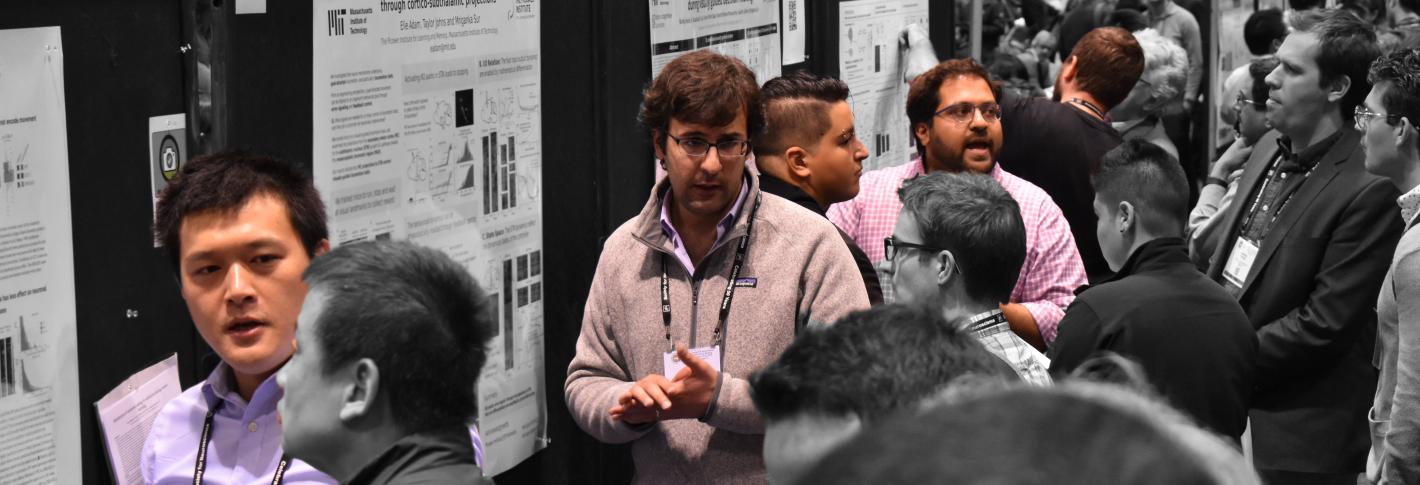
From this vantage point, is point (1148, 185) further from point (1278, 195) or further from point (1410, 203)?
point (1278, 195)

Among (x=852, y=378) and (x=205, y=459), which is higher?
(x=852, y=378)

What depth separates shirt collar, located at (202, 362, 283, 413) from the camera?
7.83 feet

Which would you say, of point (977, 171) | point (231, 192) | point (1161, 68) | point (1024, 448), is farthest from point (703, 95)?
point (1161, 68)

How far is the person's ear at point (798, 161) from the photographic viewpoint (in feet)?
12.8

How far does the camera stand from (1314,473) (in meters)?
4.38

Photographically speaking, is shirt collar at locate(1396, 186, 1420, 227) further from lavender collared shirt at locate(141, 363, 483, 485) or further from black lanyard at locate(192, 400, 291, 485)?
black lanyard at locate(192, 400, 291, 485)

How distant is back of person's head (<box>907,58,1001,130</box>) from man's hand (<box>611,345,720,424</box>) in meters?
2.01

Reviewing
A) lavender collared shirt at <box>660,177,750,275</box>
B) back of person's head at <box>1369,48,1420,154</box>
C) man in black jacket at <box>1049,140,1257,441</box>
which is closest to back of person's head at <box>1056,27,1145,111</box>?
back of person's head at <box>1369,48,1420,154</box>

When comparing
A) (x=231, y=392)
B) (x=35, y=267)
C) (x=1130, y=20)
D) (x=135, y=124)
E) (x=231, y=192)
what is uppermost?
(x=1130, y=20)

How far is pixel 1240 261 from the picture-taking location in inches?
183

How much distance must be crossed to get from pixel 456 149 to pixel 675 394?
0.82m

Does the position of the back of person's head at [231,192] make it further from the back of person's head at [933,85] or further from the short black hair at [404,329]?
the back of person's head at [933,85]

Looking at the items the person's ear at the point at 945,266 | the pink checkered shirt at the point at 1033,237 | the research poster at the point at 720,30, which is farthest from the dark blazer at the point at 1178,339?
the research poster at the point at 720,30

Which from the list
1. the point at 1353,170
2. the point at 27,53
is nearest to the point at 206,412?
the point at 27,53
